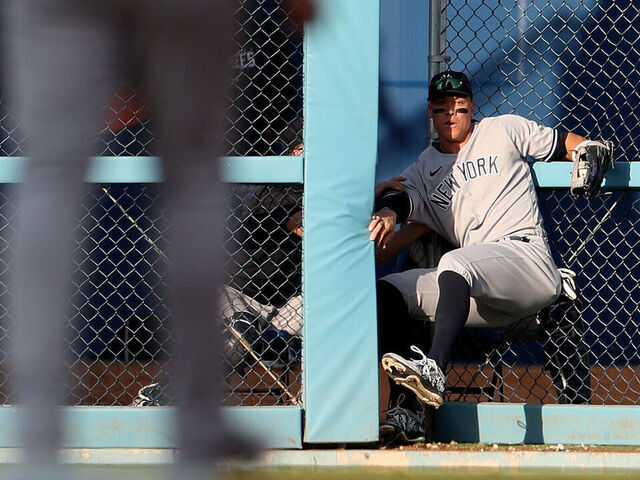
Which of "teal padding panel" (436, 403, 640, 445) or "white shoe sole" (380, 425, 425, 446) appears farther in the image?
"teal padding panel" (436, 403, 640, 445)

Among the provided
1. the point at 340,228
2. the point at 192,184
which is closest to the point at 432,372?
the point at 340,228

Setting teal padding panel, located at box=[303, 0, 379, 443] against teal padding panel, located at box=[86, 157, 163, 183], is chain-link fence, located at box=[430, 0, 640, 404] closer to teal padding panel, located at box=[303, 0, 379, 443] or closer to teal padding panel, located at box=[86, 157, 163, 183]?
teal padding panel, located at box=[303, 0, 379, 443]

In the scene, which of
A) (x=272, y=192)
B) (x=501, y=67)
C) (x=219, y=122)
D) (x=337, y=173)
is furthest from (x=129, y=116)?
(x=219, y=122)

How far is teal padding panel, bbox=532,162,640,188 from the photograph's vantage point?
13.1 feet

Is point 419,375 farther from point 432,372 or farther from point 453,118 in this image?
point 453,118

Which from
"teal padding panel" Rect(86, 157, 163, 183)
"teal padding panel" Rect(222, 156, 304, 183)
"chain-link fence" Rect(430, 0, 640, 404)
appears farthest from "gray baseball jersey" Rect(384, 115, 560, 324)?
"chain-link fence" Rect(430, 0, 640, 404)

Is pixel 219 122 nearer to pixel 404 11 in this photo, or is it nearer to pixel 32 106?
pixel 32 106

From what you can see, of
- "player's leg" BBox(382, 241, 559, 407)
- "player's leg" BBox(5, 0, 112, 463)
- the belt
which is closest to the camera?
"player's leg" BBox(5, 0, 112, 463)

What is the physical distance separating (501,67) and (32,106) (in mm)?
4822

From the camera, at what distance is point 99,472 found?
335 cm

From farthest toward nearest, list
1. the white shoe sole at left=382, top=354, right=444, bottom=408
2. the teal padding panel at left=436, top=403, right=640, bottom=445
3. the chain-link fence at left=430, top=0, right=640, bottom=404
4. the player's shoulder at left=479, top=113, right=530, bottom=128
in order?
1. the chain-link fence at left=430, top=0, right=640, bottom=404
2. the player's shoulder at left=479, top=113, right=530, bottom=128
3. the teal padding panel at left=436, top=403, right=640, bottom=445
4. the white shoe sole at left=382, top=354, right=444, bottom=408

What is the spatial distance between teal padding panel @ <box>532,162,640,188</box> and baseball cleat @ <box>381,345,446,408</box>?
121 cm

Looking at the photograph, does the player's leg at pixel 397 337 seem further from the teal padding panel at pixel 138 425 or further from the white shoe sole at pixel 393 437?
the teal padding panel at pixel 138 425

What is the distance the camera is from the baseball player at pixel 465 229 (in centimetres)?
370
